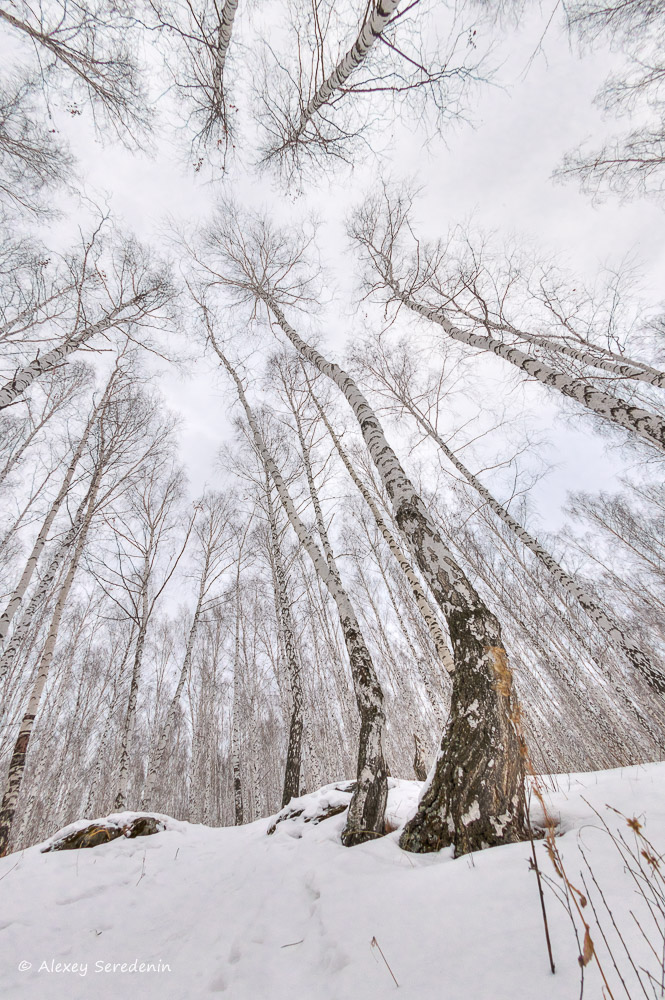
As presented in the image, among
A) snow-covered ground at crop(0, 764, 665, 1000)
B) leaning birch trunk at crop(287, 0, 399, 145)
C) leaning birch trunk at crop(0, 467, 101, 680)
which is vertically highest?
leaning birch trunk at crop(287, 0, 399, 145)

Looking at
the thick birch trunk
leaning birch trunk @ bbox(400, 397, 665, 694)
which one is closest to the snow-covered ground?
leaning birch trunk @ bbox(400, 397, 665, 694)

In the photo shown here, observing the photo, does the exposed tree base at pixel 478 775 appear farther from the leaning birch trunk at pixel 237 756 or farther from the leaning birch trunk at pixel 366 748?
the leaning birch trunk at pixel 237 756

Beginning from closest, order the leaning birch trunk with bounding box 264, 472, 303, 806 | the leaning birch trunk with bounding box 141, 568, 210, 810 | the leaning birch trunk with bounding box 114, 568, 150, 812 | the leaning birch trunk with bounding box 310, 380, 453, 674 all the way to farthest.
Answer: the leaning birch trunk with bounding box 310, 380, 453, 674 → the leaning birch trunk with bounding box 264, 472, 303, 806 → the leaning birch trunk with bounding box 114, 568, 150, 812 → the leaning birch trunk with bounding box 141, 568, 210, 810

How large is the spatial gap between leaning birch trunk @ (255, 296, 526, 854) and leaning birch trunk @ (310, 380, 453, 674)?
1.85 m

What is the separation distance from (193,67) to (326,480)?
658 centimetres

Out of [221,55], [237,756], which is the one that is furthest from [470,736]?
[237,756]

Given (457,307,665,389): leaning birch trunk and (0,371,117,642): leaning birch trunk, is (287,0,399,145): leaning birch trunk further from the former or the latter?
(0,371,117,642): leaning birch trunk

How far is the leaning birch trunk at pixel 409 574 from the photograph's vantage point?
5.43 meters

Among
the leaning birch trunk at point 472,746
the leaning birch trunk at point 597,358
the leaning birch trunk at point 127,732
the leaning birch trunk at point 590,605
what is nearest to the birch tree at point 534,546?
the leaning birch trunk at point 590,605

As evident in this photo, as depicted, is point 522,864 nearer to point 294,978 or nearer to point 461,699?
point 461,699

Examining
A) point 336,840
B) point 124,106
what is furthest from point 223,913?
point 124,106

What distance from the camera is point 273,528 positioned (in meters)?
8.29

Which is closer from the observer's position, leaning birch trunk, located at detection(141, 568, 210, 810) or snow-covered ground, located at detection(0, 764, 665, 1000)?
A: snow-covered ground, located at detection(0, 764, 665, 1000)

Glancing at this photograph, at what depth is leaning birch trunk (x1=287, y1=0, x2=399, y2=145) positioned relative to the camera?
11.1 ft
